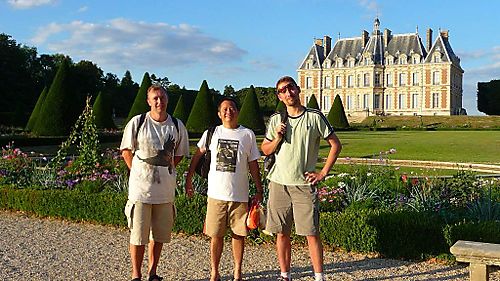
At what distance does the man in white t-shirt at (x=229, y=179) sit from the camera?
3314mm

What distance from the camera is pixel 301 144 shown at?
3205mm

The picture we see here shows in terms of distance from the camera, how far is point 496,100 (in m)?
55.1

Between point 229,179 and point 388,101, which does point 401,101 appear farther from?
point 229,179

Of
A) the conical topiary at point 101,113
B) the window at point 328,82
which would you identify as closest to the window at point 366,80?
the window at point 328,82

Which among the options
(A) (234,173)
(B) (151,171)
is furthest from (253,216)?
(B) (151,171)

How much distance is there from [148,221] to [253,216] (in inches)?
25.2

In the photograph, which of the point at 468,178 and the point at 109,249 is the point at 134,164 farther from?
the point at 468,178

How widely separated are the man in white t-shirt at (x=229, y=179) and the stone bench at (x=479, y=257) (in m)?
1.19

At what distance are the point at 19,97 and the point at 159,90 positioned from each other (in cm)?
3324

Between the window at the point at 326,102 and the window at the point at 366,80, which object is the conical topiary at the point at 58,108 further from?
the window at the point at 326,102

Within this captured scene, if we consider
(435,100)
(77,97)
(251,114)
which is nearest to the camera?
(77,97)

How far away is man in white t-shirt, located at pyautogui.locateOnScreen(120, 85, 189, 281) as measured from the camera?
10.7 feet

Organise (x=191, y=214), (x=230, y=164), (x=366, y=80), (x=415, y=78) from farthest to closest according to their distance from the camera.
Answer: (x=366, y=80)
(x=415, y=78)
(x=191, y=214)
(x=230, y=164)

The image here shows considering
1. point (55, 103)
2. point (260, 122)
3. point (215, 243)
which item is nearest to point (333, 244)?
point (215, 243)
